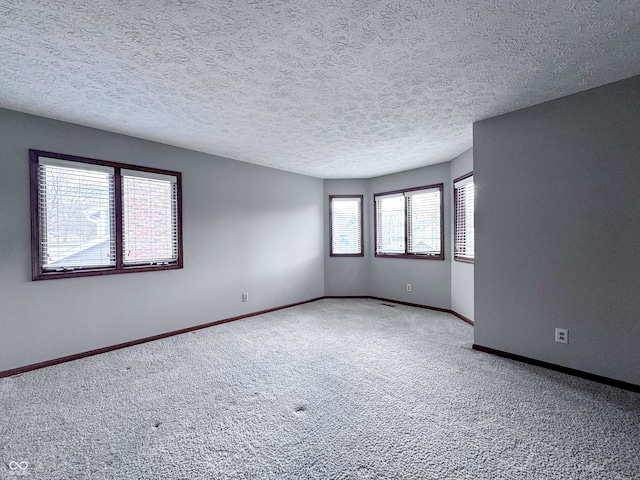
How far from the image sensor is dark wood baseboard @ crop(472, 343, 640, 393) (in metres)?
2.22

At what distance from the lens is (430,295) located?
4805mm

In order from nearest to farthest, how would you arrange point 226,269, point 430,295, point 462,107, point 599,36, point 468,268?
1. point 599,36
2. point 462,107
3. point 468,268
4. point 226,269
5. point 430,295

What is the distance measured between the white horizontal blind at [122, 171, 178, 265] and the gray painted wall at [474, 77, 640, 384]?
375 cm

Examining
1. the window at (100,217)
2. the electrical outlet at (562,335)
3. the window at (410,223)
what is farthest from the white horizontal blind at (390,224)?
the window at (100,217)

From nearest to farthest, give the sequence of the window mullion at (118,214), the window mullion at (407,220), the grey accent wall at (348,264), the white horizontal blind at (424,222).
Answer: the window mullion at (118,214) < the white horizontal blind at (424,222) < the window mullion at (407,220) < the grey accent wall at (348,264)

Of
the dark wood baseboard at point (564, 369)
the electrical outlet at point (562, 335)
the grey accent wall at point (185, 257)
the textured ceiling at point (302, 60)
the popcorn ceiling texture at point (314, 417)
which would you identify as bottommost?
the popcorn ceiling texture at point (314, 417)

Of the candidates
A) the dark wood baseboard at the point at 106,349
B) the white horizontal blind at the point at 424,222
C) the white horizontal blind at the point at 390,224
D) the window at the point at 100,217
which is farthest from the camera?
the white horizontal blind at the point at 390,224

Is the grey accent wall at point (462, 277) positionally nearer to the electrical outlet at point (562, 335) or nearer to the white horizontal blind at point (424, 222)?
the white horizontal blind at point (424, 222)

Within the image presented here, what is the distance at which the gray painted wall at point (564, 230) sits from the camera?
7.32 feet

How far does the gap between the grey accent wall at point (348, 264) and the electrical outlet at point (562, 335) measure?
3.37 m

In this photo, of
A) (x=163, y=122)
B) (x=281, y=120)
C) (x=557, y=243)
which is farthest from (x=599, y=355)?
(x=163, y=122)

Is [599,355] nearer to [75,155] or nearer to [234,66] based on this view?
[234,66]

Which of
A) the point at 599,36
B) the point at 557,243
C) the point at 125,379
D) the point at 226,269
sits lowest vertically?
the point at 125,379

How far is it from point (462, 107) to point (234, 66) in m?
2.07
